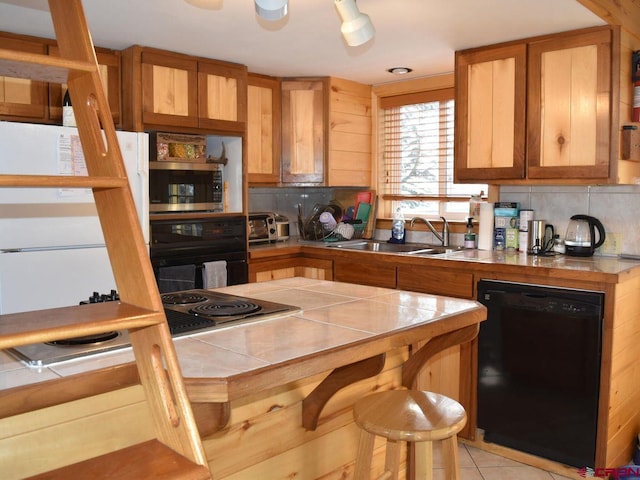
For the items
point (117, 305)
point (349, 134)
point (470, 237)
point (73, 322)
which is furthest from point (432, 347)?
point (349, 134)

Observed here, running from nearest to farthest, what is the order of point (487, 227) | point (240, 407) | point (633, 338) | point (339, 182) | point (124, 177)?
point (124, 177)
point (240, 407)
point (633, 338)
point (487, 227)
point (339, 182)

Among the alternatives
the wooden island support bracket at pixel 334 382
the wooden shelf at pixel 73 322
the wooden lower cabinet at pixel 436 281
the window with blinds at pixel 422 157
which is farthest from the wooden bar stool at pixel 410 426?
the window with blinds at pixel 422 157

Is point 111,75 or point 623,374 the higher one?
point 111,75

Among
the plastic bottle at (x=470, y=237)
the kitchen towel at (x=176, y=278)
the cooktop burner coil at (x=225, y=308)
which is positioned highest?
the plastic bottle at (x=470, y=237)

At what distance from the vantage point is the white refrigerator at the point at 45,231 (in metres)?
2.79

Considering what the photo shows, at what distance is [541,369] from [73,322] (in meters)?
2.46

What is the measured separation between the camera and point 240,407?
1.69m

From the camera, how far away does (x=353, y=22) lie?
2.27 metres

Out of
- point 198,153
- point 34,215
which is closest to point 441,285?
point 198,153

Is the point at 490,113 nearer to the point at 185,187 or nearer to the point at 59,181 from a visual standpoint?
the point at 185,187

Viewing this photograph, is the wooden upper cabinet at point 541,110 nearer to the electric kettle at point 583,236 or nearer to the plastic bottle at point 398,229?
the electric kettle at point 583,236

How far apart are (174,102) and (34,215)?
1.06 m

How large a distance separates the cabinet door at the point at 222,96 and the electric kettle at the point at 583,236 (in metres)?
2.07

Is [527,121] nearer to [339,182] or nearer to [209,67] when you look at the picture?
[339,182]
